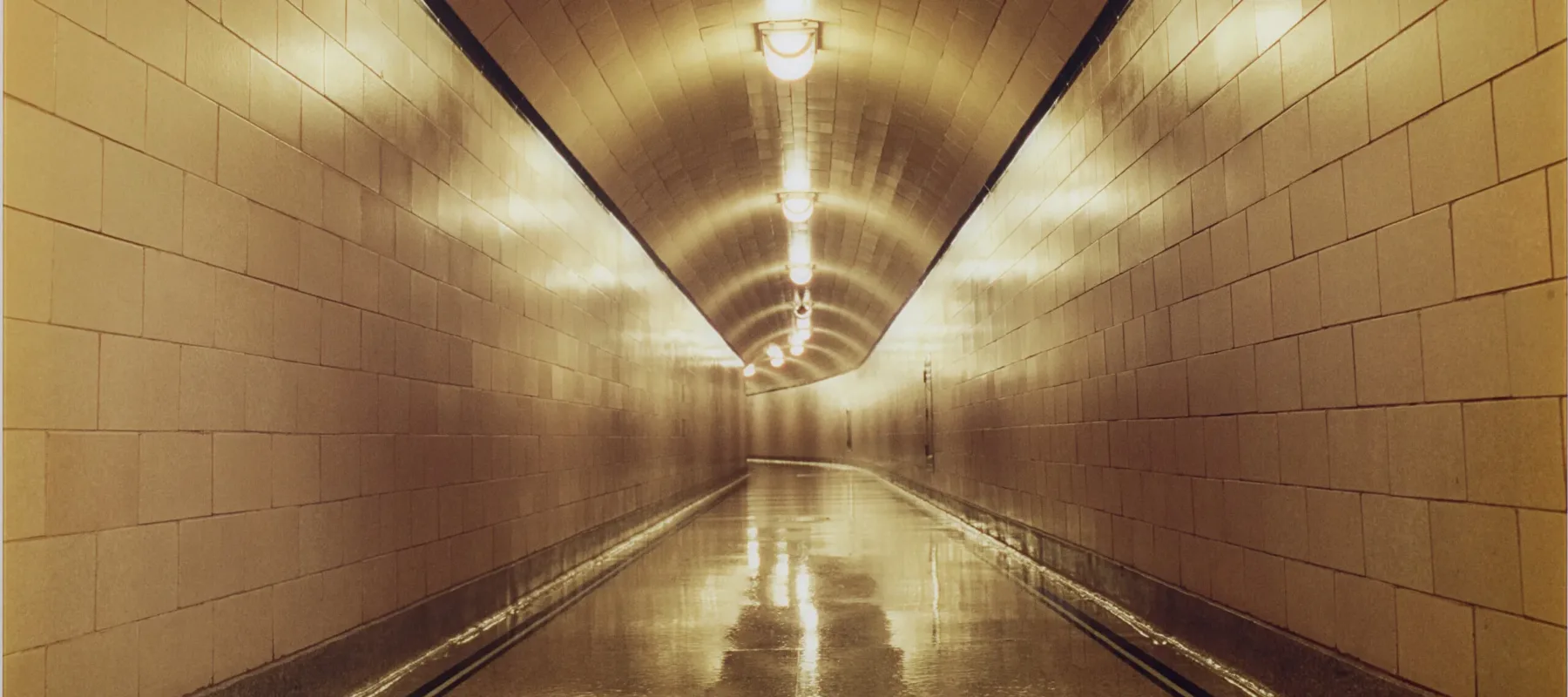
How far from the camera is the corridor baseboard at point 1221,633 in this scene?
425cm

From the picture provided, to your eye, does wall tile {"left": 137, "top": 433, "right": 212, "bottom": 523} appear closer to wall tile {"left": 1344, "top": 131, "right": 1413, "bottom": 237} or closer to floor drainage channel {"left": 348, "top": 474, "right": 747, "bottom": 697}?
floor drainage channel {"left": 348, "top": 474, "right": 747, "bottom": 697}

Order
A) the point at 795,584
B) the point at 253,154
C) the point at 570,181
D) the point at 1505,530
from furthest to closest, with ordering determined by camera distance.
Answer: the point at 570,181
the point at 795,584
the point at 253,154
the point at 1505,530

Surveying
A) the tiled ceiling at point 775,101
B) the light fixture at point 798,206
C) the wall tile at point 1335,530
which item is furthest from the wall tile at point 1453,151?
the light fixture at point 798,206

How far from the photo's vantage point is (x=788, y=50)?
8.11 metres

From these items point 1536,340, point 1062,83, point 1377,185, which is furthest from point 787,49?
point 1536,340

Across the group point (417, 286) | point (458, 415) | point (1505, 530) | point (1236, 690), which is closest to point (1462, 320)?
point (1505, 530)

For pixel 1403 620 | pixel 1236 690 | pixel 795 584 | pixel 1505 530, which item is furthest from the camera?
pixel 795 584

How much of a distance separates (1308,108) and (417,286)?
431 centimetres

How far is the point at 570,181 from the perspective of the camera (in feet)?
33.0

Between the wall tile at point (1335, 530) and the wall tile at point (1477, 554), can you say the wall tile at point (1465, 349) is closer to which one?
the wall tile at point (1477, 554)

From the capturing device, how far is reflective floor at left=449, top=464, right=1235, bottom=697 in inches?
205

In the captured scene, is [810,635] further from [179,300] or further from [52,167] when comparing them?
[52,167]

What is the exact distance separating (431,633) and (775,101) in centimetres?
576

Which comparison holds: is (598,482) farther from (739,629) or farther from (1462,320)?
(1462,320)
